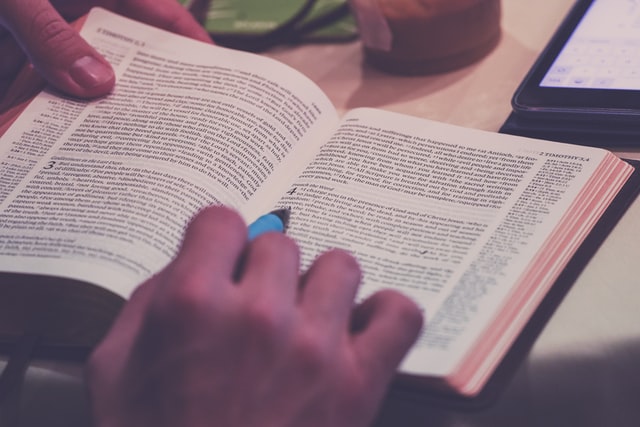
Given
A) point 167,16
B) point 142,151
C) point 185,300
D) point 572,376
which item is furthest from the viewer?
point 167,16

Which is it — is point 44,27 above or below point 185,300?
below

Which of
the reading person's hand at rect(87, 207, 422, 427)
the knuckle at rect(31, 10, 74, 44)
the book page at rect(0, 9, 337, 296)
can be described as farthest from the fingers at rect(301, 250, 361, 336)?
the knuckle at rect(31, 10, 74, 44)

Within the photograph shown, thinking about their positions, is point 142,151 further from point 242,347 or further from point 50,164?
point 242,347

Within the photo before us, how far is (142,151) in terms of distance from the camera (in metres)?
0.54

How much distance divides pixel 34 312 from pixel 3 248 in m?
0.04

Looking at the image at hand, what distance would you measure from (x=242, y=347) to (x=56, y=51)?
0.36m

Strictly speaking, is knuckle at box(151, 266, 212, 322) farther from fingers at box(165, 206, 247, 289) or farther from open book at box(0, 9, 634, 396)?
open book at box(0, 9, 634, 396)

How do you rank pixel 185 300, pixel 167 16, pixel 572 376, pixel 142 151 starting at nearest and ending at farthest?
pixel 185 300, pixel 572 376, pixel 142 151, pixel 167 16

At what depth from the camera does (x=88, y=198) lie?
0.50 meters

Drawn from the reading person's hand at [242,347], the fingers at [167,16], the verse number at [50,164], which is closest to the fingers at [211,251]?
the reading person's hand at [242,347]

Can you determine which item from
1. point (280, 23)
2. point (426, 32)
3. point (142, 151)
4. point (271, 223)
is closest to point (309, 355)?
point (271, 223)

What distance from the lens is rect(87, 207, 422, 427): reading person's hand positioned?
320 mm

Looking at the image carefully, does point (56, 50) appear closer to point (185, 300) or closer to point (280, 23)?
point (280, 23)

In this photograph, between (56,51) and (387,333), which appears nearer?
(387,333)
